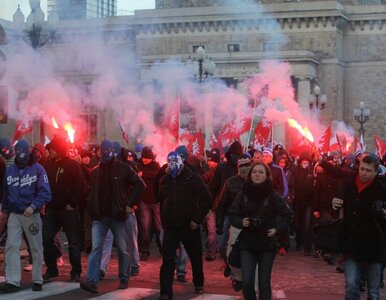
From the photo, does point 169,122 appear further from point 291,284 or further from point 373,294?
point 373,294

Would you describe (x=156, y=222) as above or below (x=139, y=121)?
below

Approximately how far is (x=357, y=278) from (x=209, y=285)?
12.7ft

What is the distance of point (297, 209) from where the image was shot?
17.1 m

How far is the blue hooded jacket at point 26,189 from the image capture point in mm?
11375

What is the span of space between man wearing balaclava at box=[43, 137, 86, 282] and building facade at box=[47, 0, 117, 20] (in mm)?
28636

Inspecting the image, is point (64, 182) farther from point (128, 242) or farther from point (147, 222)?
point (147, 222)

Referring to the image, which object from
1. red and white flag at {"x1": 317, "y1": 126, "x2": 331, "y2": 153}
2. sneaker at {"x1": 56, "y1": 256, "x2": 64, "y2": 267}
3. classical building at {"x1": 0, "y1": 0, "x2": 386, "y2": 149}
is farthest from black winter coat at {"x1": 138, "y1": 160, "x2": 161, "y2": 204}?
classical building at {"x1": 0, "y1": 0, "x2": 386, "y2": 149}

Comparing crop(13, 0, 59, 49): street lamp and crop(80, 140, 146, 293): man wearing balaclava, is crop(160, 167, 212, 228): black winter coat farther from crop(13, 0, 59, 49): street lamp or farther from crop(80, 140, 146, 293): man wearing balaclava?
crop(13, 0, 59, 49): street lamp

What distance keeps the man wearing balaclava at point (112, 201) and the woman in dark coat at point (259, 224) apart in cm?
259

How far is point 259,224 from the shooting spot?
9164 millimetres

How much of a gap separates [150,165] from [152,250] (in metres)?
1.87

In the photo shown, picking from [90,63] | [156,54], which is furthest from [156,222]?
[156,54]

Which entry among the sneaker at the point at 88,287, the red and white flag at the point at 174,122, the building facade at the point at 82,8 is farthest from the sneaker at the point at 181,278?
the building facade at the point at 82,8

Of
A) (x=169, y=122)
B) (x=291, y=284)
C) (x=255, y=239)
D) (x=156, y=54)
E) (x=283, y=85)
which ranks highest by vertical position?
(x=156, y=54)
